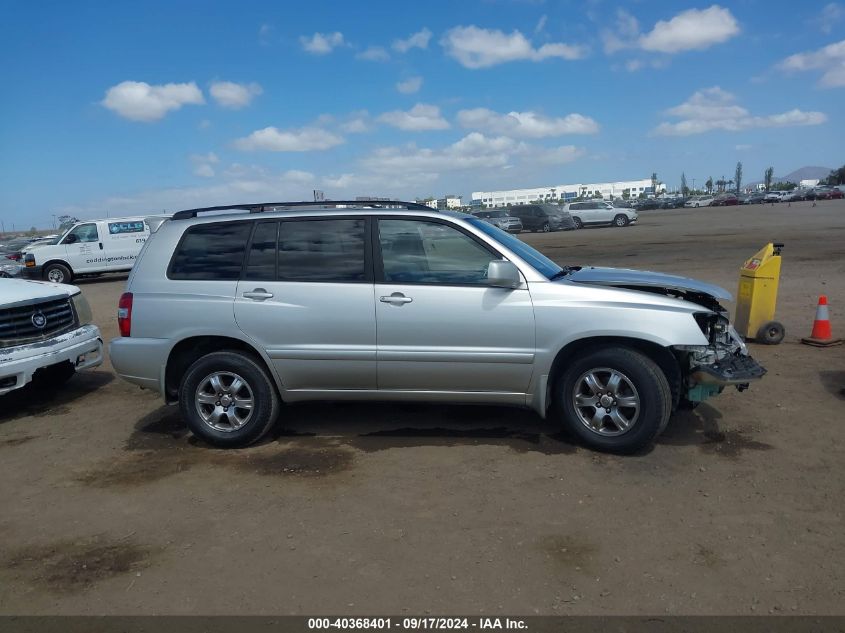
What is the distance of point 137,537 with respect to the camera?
3.92m

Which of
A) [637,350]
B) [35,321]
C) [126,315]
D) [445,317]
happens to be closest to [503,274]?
[445,317]

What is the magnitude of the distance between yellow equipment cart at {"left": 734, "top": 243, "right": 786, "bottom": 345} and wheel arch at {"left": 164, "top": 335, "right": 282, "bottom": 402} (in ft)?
19.1

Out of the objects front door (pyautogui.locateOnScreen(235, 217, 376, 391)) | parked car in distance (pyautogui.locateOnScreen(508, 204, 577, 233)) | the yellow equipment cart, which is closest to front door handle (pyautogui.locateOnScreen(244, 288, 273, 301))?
front door (pyautogui.locateOnScreen(235, 217, 376, 391))

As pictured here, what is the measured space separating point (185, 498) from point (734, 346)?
4.16 m

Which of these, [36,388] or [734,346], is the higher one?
[734,346]

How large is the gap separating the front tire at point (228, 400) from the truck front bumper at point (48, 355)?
6.56 ft

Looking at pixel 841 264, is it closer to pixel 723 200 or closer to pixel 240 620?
pixel 240 620

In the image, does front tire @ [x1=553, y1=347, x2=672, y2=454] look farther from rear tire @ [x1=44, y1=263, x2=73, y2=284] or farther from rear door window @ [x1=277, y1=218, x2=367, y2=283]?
rear tire @ [x1=44, y1=263, x2=73, y2=284]

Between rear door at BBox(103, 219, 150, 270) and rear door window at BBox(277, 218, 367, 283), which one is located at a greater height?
rear door window at BBox(277, 218, 367, 283)

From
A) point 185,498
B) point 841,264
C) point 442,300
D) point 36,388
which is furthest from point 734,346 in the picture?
point 841,264

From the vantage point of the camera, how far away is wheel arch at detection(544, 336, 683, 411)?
15.8ft

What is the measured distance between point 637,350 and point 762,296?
13.2 feet

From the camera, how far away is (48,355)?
6.43 metres

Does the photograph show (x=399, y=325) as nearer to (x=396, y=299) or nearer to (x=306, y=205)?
(x=396, y=299)
